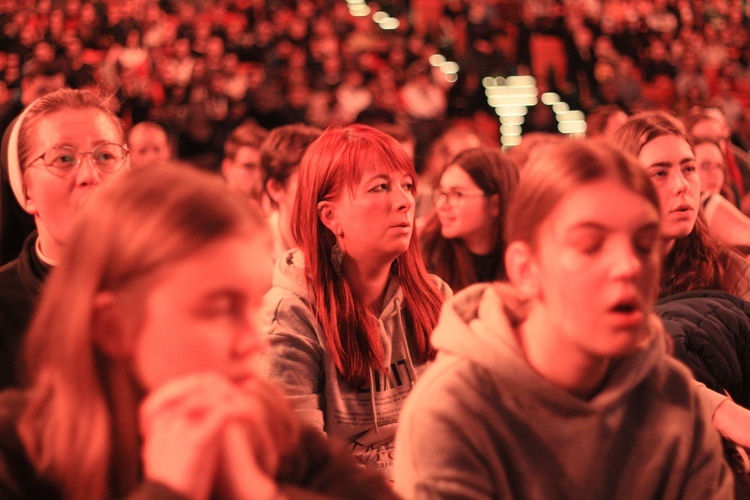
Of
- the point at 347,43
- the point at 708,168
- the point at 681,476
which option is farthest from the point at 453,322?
the point at 347,43

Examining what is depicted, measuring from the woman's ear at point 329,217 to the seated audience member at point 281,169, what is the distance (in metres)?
1.18

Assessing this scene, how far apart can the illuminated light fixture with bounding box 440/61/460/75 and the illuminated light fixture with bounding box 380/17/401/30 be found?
1.66 m

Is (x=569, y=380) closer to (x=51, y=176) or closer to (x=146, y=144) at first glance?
(x=51, y=176)

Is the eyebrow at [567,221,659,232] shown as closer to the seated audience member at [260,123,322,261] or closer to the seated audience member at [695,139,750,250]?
the seated audience member at [695,139,750,250]

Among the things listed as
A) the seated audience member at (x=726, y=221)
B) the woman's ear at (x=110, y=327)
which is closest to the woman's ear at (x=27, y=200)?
the woman's ear at (x=110, y=327)

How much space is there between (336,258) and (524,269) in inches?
37.8

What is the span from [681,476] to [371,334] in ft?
3.13

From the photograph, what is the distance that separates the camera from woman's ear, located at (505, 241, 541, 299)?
4.58 feet

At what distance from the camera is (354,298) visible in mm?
2234

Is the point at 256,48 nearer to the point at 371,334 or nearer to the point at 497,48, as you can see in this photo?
the point at 497,48

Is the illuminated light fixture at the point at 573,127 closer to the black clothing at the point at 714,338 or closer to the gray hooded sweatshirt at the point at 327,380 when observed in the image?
the black clothing at the point at 714,338

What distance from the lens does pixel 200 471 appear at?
3.24ft

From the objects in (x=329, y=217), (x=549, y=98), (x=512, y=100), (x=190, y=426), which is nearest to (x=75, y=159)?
(x=329, y=217)

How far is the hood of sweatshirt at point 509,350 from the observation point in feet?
4.48
